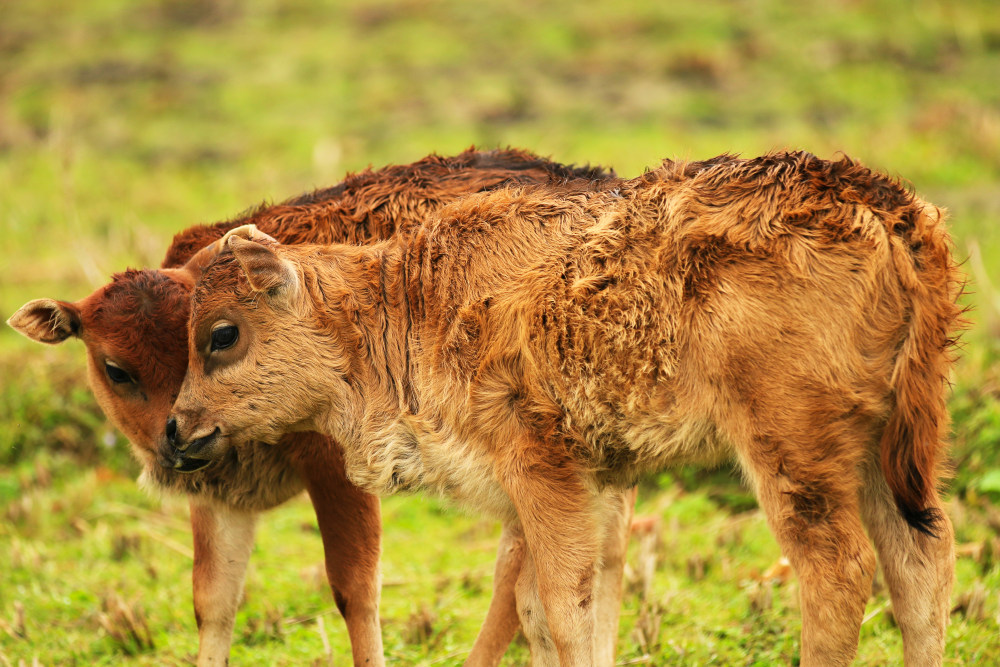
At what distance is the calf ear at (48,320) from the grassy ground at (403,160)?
188cm

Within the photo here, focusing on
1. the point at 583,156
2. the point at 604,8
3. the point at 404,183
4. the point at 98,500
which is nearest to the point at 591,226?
the point at 404,183

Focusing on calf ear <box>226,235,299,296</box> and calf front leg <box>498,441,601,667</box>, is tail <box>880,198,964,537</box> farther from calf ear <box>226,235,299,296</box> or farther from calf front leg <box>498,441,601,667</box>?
calf ear <box>226,235,299,296</box>

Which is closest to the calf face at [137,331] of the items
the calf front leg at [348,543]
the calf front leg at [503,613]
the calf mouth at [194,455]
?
the calf mouth at [194,455]

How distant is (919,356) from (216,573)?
406 cm

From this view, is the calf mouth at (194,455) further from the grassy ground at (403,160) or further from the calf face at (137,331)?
the grassy ground at (403,160)

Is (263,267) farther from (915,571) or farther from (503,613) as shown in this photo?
(915,571)

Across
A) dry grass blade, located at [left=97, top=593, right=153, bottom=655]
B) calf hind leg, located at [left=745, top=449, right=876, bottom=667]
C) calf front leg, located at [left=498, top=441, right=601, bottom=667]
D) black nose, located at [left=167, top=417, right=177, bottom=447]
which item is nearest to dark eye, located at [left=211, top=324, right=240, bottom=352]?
black nose, located at [left=167, top=417, right=177, bottom=447]

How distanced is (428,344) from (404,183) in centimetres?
126

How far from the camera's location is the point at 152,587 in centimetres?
779

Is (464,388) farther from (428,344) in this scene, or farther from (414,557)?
(414,557)

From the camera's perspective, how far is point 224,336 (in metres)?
5.62

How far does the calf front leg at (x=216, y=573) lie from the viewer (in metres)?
6.37

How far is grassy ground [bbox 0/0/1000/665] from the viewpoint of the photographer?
23.1 ft

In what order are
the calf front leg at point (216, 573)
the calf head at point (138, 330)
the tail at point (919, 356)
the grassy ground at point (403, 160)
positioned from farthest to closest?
1. the grassy ground at point (403, 160)
2. the calf front leg at point (216, 573)
3. the calf head at point (138, 330)
4. the tail at point (919, 356)
